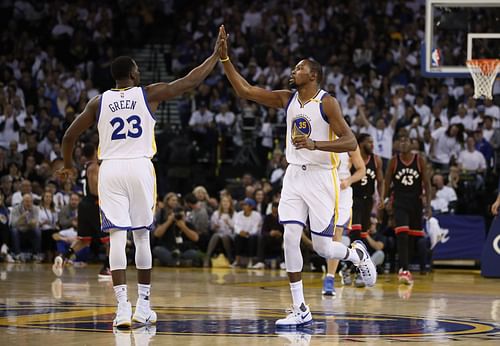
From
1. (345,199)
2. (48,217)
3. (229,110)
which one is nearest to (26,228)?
(48,217)

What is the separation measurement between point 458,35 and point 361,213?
660 centimetres

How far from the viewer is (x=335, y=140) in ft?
29.5

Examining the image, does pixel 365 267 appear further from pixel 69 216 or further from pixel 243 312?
pixel 69 216

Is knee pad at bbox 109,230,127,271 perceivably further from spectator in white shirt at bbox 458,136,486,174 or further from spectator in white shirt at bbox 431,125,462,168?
spectator in white shirt at bbox 431,125,462,168

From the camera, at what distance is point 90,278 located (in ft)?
50.5

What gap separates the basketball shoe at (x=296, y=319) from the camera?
8672 millimetres

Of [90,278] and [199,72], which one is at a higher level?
[199,72]

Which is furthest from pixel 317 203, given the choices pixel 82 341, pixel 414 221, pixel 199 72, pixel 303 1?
pixel 303 1

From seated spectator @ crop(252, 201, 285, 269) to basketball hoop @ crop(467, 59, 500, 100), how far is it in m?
4.51

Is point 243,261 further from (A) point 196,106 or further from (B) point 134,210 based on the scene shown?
(B) point 134,210

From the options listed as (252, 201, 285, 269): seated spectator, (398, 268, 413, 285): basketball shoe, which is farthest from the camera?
(398, 268, 413, 285): basketball shoe

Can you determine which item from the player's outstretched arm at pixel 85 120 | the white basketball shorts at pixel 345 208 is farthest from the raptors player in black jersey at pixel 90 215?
the player's outstretched arm at pixel 85 120

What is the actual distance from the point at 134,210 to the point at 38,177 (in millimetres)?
13996

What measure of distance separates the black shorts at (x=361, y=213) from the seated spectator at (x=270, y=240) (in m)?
4.31
